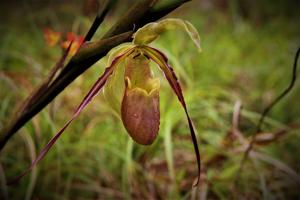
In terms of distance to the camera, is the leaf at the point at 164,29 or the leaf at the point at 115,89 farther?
the leaf at the point at 115,89

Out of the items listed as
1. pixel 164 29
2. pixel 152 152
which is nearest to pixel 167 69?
pixel 164 29

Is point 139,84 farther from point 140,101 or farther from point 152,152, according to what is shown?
point 152,152

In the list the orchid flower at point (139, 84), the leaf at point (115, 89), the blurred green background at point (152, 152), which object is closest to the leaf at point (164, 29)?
the orchid flower at point (139, 84)

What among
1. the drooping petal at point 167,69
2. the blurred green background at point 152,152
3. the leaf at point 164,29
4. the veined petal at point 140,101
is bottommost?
the blurred green background at point 152,152

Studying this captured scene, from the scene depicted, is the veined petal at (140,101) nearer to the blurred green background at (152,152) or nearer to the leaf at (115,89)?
the leaf at (115,89)

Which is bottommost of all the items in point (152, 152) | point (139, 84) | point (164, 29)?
point (152, 152)

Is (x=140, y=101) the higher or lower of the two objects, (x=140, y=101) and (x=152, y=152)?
the higher

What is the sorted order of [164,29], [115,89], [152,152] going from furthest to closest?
[152,152] < [115,89] < [164,29]

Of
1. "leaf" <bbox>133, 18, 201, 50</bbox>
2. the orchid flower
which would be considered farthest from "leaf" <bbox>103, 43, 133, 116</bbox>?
"leaf" <bbox>133, 18, 201, 50</bbox>
